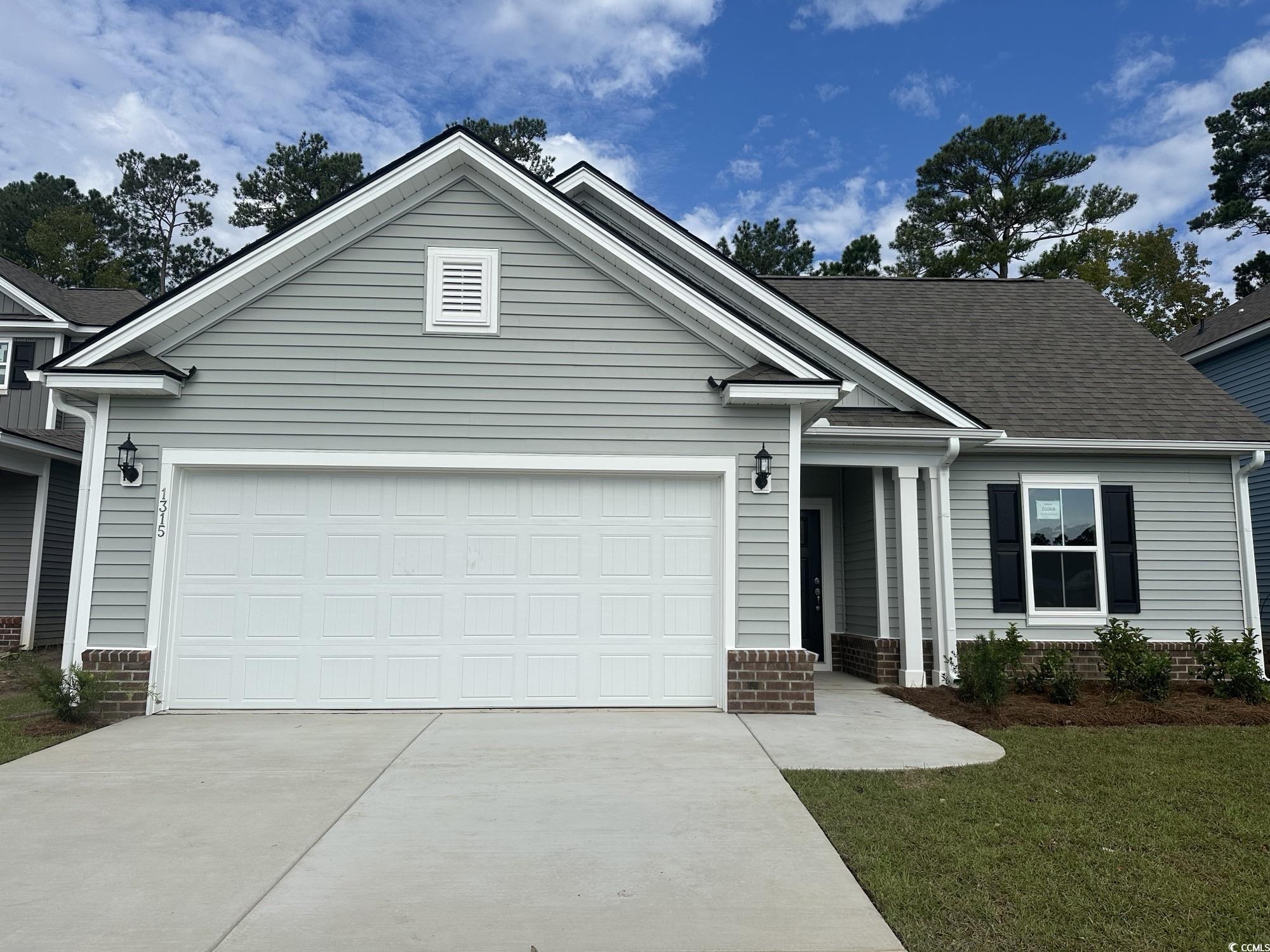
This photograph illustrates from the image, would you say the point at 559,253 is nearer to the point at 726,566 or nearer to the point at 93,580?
the point at 726,566

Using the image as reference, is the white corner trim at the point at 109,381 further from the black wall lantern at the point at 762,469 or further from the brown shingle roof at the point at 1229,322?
the brown shingle roof at the point at 1229,322

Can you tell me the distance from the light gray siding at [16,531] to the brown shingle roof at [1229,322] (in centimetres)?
2187

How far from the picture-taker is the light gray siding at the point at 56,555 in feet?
47.3

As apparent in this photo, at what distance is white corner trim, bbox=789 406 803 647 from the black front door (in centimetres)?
389

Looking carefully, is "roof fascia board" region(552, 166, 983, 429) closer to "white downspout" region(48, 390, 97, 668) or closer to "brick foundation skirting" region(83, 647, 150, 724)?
"white downspout" region(48, 390, 97, 668)

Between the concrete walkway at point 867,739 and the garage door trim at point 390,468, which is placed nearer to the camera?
the concrete walkway at point 867,739

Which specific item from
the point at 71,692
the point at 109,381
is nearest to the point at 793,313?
the point at 109,381

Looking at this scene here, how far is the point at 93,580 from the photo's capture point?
787 cm

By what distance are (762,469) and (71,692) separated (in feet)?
20.9

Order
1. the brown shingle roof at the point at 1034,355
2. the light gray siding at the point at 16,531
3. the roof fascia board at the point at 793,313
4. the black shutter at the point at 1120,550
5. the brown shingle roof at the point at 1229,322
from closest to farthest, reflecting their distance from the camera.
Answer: the roof fascia board at the point at 793,313, the black shutter at the point at 1120,550, the brown shingle roof at the point at 1034,355, the light gray siding at the point at 16,531, the brown shingle roof at the point at 1229,322

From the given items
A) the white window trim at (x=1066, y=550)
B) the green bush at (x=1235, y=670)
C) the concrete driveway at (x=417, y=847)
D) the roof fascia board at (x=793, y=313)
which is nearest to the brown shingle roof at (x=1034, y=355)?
the white window trim at (x=1066, y=550)

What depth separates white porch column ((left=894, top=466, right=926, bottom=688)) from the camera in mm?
10188

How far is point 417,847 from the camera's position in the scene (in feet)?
15.0

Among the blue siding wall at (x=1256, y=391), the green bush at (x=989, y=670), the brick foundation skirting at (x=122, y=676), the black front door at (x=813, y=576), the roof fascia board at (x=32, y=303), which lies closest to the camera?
the brick foundation skirting at (x=122, y=676)
